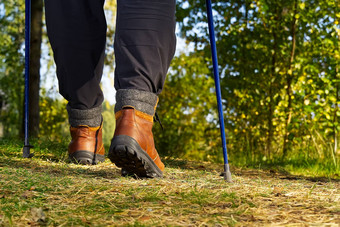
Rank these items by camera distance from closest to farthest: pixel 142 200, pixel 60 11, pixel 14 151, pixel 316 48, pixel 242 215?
pixel 242 215 → pixel 142 200 → pixel 60 11 → pixel 14 151 → pixel 316 48

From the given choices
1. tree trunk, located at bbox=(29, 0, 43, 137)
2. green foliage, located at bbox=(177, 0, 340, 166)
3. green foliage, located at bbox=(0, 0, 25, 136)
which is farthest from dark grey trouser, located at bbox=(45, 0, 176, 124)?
green foliage, located at bbox=(0, 0, 25, 136)

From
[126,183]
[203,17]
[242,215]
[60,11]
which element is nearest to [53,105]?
[203,17]

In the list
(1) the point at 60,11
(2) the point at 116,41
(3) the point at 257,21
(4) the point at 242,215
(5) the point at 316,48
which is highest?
(3) the point at 257,21

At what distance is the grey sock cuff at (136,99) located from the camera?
5.72ft

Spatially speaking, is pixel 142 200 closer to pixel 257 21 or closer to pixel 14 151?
pixel 14 151

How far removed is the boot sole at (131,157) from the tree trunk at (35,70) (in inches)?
157

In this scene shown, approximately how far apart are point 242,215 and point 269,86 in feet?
12.3

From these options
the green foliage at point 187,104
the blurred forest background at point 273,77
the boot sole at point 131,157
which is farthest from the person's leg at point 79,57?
the green foliage at point 187,104

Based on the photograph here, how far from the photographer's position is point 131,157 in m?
1.68

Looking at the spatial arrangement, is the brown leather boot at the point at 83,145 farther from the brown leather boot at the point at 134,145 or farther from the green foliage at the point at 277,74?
the green foliage at the point at 277,74

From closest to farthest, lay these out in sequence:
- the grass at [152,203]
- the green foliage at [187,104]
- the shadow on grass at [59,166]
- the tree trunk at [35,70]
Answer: the grass at [152,203] → the shadow on grass at [59,166] → the tree trunk at [35,70] → the green foliage at [187,104]

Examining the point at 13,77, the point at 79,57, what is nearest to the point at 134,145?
the point at 79,57

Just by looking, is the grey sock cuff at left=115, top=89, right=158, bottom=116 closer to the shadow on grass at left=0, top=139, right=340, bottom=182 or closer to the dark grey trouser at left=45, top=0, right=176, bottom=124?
the dark grey trouser at left=45, top=0, right=176, bottom=124

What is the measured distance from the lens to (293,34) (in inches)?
189
